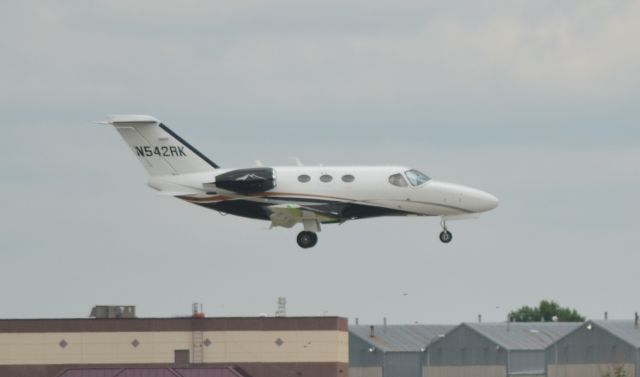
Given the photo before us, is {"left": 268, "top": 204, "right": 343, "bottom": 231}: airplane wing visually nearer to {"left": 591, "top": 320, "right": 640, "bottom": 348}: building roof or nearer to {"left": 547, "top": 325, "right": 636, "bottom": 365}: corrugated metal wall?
{"left": 547, "top": 325, "right": 636, "bottom": 365}: corrugated metal wall

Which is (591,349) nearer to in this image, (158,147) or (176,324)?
(176,324)

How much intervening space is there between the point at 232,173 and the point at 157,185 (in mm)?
5409

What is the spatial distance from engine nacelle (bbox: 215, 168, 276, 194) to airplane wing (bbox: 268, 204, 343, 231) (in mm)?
1279

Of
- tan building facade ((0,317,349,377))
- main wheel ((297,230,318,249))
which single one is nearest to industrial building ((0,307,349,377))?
tan building facade ((0,317,349,377))

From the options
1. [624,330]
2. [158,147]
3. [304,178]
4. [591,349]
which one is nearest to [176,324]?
[158,147]

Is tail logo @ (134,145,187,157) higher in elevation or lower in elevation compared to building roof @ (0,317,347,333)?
higher

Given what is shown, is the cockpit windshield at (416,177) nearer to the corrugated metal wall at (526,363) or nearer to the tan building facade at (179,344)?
the tan building facade at (179,344)

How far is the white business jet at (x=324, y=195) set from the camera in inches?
4498

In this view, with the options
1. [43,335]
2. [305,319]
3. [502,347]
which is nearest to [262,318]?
[305,319]

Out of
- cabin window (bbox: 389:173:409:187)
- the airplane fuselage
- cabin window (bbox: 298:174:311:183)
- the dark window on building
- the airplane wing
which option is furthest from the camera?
the dark window on building

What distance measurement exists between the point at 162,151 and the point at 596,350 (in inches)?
3371

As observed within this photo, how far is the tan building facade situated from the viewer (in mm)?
138750

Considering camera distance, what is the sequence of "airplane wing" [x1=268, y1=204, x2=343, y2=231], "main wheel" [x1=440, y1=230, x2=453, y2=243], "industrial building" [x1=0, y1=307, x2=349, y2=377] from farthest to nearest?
"industrial building" [x1=0, y1=307, x2=349, y2=377], "main wheel" [x1=440, y1=230, x2=453, y2=243], "airplane wing" [x1=268, y1=204, x2=343, y2=231]

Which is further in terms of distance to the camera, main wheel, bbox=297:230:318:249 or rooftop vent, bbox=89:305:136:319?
rooftop vent, bbox=89:305:136:319
